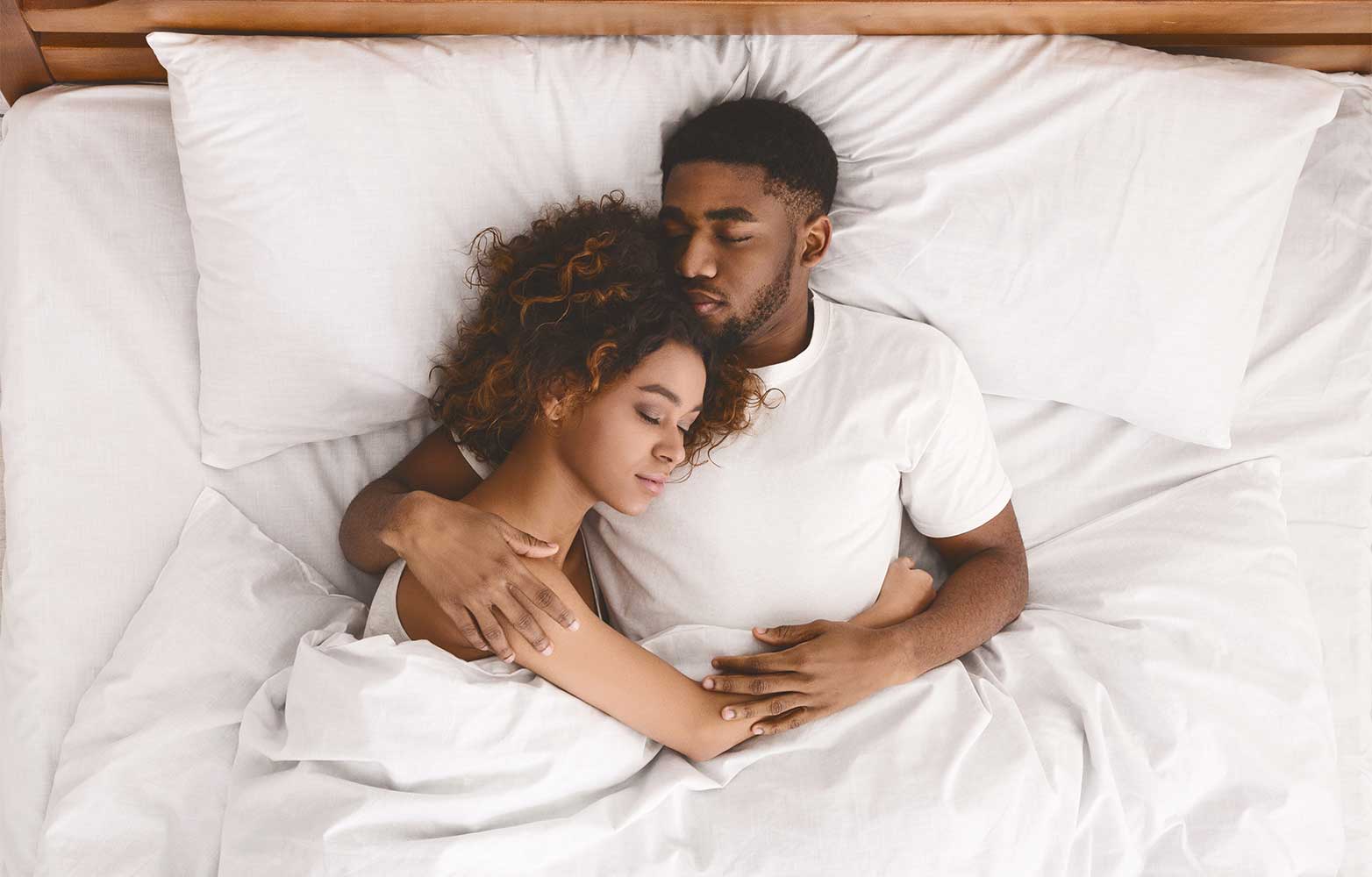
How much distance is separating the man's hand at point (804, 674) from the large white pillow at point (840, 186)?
21.2 inches

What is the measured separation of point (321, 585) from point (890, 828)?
875mm

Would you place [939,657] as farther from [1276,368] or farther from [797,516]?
[1276,368]

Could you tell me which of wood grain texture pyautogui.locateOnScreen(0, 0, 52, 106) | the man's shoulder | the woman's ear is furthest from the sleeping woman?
wood grain texture pyautogui.locateOnScreen(0, 0, 52, 106)

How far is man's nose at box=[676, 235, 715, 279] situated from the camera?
1.44 metres

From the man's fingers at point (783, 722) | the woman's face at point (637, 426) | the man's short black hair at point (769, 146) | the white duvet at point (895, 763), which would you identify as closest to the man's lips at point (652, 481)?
the woman's face at point (637, 426)

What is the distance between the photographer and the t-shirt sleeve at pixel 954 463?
5.03 ft

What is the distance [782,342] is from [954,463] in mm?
321

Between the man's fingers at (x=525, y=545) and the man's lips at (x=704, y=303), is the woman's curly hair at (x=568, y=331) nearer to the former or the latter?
the man's lips at (x=704, y=303)

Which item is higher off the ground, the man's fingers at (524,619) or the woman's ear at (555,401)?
the woman's ear at (555,401)

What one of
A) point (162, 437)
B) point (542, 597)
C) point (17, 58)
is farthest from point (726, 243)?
point (17, 58)

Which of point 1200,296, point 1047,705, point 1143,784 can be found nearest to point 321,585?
point 1047,705

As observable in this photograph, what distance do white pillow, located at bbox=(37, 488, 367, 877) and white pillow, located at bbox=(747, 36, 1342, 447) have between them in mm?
998

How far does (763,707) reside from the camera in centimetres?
135

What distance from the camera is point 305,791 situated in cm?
121
